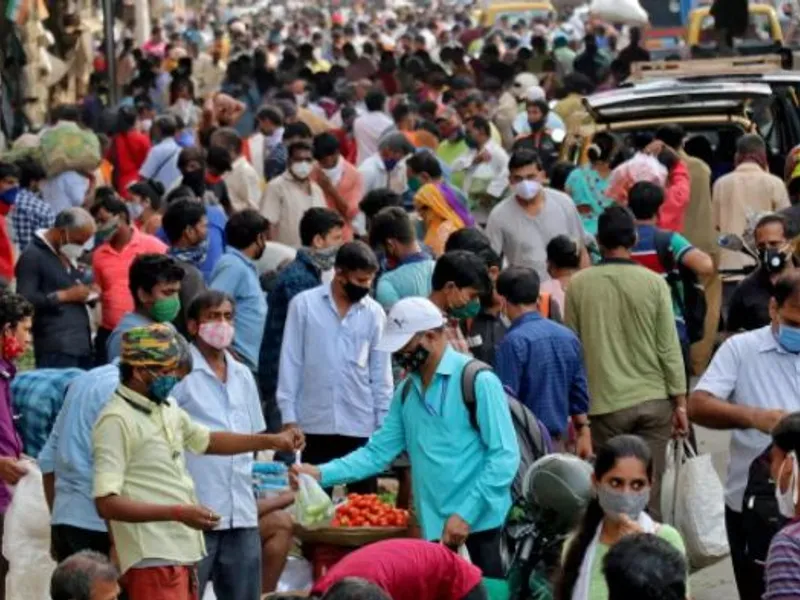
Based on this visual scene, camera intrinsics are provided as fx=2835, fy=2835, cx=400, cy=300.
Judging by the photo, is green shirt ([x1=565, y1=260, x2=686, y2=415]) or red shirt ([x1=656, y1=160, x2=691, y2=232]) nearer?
green shirt ([x1=565, y1=260, x2=686, y2=415])

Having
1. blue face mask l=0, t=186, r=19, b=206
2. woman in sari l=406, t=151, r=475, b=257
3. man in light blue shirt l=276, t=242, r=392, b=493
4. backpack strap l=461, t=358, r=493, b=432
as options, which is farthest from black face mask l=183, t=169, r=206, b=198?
backpack strap l=461, t=358, r=493, b=432

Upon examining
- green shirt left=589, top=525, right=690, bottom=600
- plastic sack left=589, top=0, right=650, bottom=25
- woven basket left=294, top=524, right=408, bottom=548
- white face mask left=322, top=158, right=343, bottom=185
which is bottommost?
plastic sack left=589, top=0, right=650, bottom=25

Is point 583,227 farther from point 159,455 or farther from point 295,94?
point 295,94

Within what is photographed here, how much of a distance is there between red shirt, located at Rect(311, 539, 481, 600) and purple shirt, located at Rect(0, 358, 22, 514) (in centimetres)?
267

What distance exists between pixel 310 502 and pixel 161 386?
832 millimetres

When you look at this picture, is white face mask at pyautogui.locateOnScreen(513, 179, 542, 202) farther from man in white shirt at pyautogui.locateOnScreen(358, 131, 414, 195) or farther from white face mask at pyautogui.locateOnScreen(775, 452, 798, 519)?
white face mask at pyautogui.locateOnScreen(775, 452, 798, 519)

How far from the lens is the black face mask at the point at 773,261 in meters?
11.3

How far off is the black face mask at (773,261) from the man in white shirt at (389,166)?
717 centimetres

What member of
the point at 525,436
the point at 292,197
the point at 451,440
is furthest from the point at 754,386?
the point at 292,197

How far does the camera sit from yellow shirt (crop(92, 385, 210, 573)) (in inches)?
353

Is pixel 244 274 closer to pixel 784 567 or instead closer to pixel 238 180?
pixel 238 180

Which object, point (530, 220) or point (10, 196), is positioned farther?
point (10, 196)

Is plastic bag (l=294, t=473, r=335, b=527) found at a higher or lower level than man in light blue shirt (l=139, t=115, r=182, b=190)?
higher

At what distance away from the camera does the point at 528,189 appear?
49.4ft
